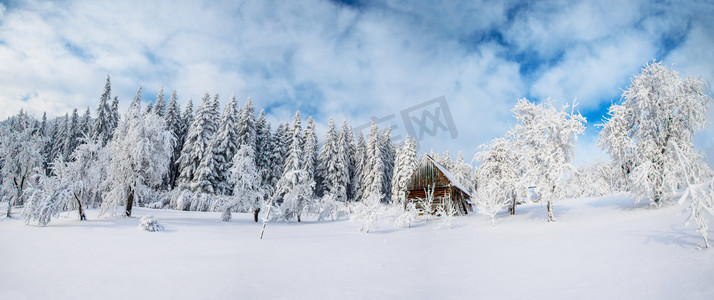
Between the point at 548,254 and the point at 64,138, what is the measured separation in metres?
67.4

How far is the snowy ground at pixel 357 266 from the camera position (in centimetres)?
621

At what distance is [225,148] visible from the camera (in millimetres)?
33312

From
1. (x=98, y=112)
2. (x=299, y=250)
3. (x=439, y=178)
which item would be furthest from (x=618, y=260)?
(x=98, y=112)

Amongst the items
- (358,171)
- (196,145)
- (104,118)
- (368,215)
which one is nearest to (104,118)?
(104,118)

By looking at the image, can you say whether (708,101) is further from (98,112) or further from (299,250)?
(98,112)

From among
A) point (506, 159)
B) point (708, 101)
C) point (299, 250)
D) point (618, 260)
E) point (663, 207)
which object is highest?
point (708, 101)

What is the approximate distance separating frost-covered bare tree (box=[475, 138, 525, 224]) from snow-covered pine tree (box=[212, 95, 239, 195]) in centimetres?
2455

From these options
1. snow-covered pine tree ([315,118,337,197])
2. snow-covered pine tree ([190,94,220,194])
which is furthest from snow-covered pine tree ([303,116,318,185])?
snow-covered pine tree ([190,94,220,194])

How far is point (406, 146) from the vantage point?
4153 cm

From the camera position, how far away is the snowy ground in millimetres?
6207

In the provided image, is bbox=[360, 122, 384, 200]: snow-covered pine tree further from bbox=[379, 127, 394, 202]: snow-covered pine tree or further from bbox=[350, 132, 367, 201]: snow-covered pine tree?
bbox=[379, 127, 394, 202]: snow-covered pine tree

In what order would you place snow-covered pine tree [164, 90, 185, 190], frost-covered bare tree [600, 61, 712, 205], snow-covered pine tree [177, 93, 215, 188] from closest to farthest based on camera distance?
frost-covered bare tree [600, 61, 712, 205]
snow-covered pine tree [177, 93, 215, 188]
snow-covered pine tree [164, 90, 185, 190]

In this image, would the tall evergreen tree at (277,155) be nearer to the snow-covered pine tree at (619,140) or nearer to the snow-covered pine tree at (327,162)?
the snow-covered pine tree at (327,162)

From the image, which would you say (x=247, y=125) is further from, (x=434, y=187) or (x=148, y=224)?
(x=148, y=224)
